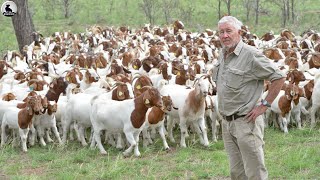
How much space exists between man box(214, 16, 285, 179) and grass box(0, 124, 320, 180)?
252 cm

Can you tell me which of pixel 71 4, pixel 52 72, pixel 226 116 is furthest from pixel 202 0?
pixel 226 116

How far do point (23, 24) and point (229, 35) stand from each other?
16221 millimetres

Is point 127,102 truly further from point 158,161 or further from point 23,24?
point 23,24

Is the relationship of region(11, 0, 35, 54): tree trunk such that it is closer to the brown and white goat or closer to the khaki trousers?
the brown and white goat

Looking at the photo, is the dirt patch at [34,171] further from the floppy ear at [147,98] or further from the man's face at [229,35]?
the man's face at [229,35]

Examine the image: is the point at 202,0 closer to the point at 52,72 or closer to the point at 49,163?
the point at 52,72

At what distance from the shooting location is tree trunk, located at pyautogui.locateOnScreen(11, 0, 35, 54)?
66.3 ft

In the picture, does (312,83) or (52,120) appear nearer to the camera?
(52,120)

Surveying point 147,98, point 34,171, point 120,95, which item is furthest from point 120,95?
point 34,171

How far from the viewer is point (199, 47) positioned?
660 inches

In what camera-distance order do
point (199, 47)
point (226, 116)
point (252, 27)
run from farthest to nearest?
point (252, 27) < point (199, 47) < point (226, 116)

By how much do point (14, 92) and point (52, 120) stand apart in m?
1.68

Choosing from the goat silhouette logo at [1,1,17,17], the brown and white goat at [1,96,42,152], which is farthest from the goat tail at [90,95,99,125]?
the goat silhouette logo at [1,1,17,17]

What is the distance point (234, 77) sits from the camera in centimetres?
539
